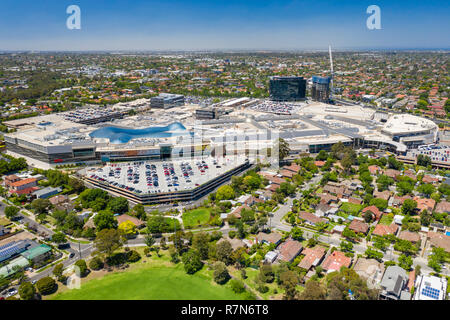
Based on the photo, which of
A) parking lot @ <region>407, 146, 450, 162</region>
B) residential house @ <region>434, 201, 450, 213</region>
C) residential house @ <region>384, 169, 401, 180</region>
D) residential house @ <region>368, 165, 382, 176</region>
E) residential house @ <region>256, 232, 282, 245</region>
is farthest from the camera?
parking lot @ <region>407, 146, 450, 162</region>

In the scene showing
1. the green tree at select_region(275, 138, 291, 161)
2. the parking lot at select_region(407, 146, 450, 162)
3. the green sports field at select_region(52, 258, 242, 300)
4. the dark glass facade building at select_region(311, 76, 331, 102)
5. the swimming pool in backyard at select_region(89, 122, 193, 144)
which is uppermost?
the dark glass facade building at select_region(311, 76, 331, 102)

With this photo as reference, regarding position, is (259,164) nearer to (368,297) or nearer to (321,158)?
(321,158)

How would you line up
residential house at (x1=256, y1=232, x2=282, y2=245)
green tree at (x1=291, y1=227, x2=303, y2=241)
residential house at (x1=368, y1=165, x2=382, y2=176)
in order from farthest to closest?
residential house at (x1=368, y1=165, x2=382, y2=176)
green tree at (x1=291, y1=227, x2=303, y2=241)
residential house at (x1=256, y1=232, x2=282, y2=245)

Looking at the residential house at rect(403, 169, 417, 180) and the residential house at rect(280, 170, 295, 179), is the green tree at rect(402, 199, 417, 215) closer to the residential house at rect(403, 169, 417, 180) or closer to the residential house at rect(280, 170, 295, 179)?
the residential house at rect(403, 169, 417, 180)

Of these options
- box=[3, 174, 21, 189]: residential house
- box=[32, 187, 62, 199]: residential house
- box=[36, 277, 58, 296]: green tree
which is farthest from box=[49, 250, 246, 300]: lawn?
box=[3, 174, 21, 189]: residential house

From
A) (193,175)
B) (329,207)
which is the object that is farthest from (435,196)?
(193,175)

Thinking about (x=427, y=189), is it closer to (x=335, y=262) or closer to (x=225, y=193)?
(x=335, y=262)

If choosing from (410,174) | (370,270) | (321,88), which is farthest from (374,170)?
(321,88)
